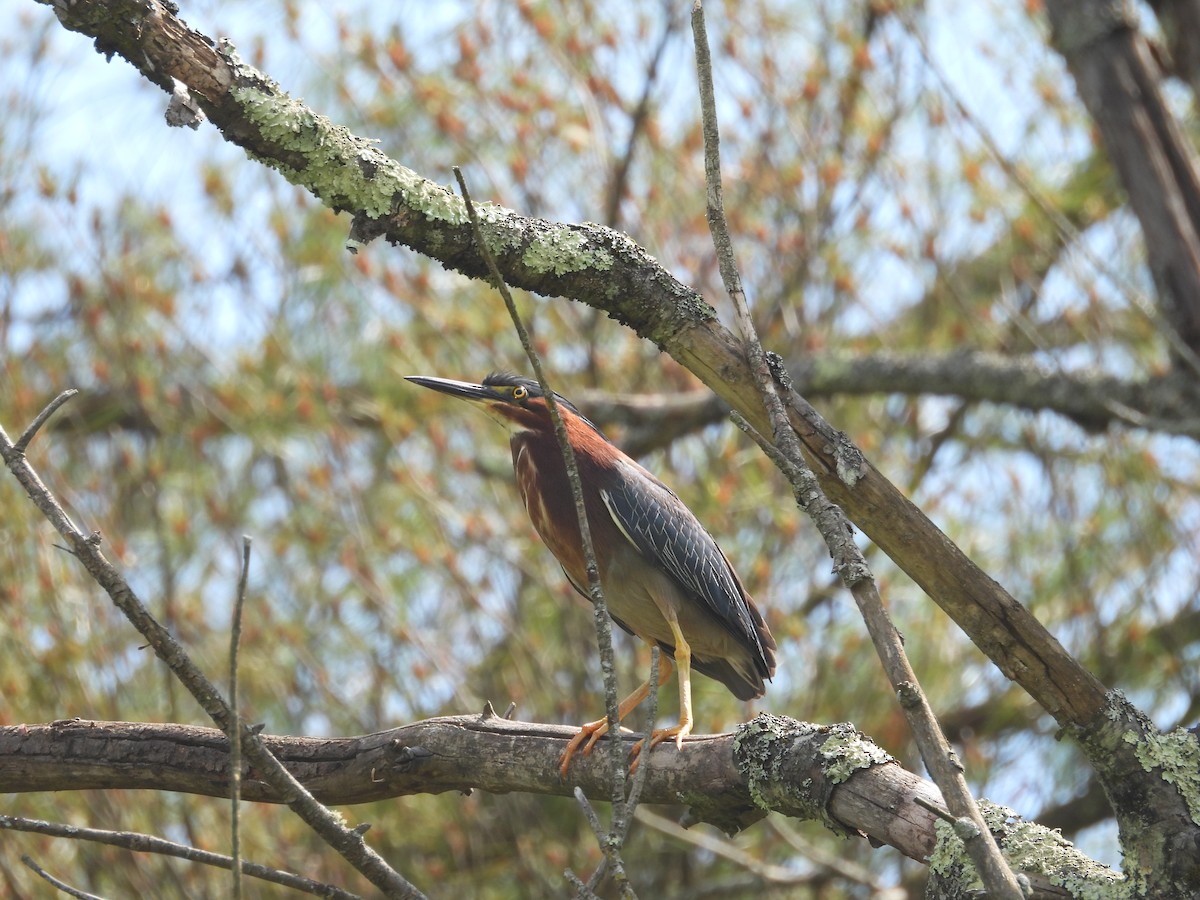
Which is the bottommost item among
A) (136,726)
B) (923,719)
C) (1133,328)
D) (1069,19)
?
(923,719)

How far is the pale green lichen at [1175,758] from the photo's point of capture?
2.50 m

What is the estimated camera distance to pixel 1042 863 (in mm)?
2502

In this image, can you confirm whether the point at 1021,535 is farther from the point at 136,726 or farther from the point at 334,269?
the point at 136,726

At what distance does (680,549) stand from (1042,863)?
193 cm

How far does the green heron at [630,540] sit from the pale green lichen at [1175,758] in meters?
1.80

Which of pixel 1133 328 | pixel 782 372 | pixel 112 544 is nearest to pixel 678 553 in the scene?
pixel 782 372

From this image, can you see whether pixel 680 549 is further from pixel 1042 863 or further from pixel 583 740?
pixel 1042 863

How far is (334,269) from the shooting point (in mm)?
6492

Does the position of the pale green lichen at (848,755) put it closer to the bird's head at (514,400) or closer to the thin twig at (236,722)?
the thin twig at (236,722)

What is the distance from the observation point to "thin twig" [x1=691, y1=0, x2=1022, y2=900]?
6.98ft

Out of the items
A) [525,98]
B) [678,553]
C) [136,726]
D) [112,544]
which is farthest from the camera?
[525,98]

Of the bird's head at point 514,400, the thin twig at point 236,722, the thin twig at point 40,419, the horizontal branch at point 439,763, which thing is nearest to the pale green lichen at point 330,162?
the thin twig at point 40,419

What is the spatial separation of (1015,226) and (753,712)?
267 centimetres

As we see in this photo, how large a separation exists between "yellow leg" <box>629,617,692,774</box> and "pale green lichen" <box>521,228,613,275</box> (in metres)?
1.18
